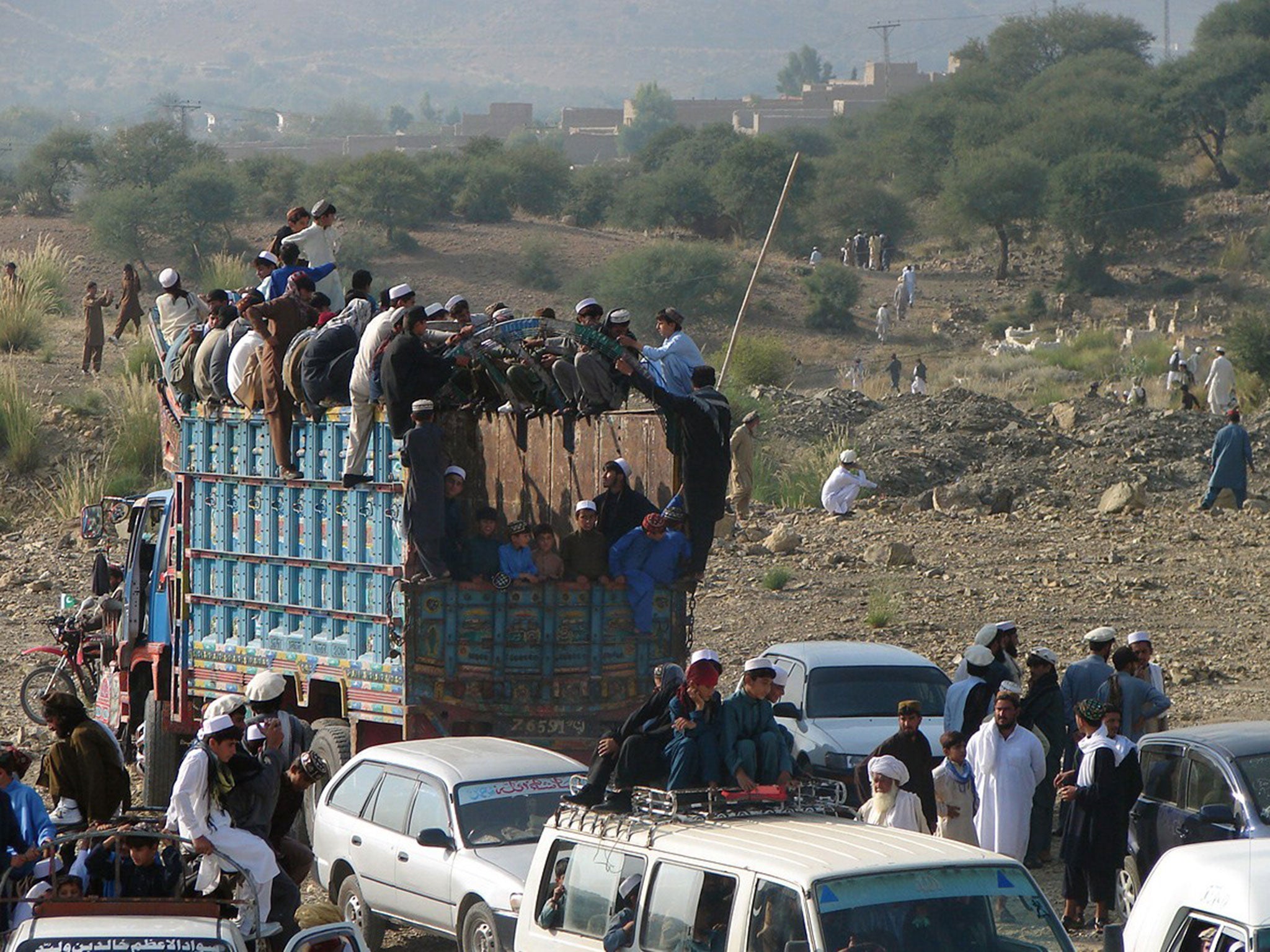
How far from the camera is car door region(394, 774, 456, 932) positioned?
376 inches

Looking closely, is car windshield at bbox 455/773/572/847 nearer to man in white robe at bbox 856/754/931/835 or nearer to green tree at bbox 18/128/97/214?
man in white robe at bbox 856/754/931/835

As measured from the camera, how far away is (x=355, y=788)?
10578mm

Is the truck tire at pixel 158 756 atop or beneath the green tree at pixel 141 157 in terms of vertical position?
beneath

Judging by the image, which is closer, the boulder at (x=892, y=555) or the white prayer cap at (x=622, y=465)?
the white prayer cap at (x=622, y=465)

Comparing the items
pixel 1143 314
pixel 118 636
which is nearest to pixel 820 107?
pixel 1143 314

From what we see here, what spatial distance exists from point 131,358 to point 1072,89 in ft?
175

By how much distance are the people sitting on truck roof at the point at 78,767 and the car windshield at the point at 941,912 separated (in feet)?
12.5

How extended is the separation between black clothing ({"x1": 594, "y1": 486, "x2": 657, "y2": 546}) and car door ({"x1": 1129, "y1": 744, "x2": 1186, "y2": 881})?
11.6 feet

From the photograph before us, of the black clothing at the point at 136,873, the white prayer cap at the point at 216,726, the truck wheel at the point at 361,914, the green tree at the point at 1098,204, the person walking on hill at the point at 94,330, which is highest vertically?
the green tree at the point at 1098,204

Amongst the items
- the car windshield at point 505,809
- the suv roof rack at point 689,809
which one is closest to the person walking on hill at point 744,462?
the car windshield at point 505,809

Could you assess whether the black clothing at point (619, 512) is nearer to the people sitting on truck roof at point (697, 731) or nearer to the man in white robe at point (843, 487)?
the people sitting on truck roof at point (697, 731)

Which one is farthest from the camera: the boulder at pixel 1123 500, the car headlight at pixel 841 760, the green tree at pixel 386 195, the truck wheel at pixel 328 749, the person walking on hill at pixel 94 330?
the green tree at pixel 386 195

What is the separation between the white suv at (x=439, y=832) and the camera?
934 centimetres

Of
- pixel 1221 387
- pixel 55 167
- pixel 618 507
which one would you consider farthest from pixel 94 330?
pixel 55 167
